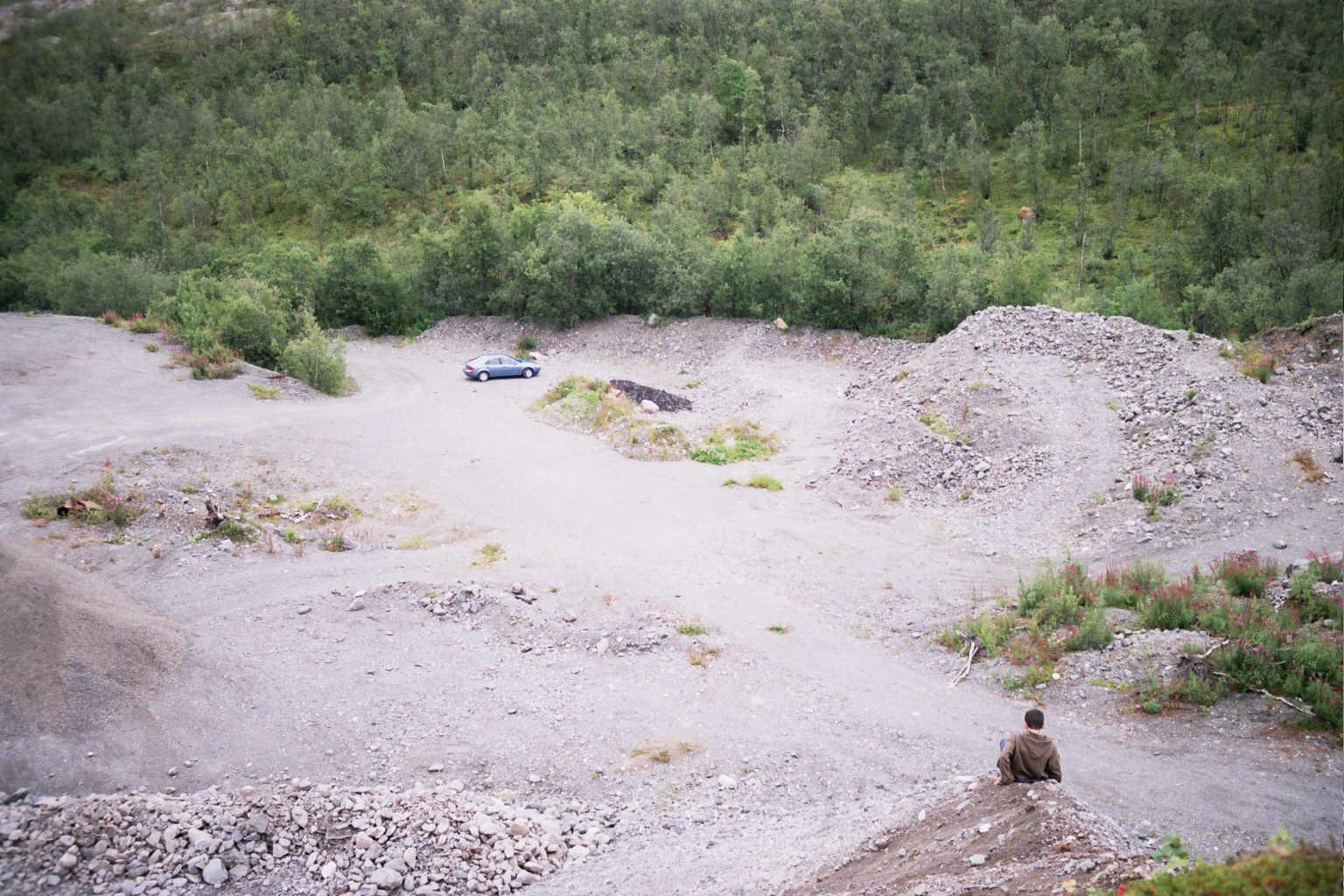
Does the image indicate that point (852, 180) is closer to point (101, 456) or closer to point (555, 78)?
point (555, 78)

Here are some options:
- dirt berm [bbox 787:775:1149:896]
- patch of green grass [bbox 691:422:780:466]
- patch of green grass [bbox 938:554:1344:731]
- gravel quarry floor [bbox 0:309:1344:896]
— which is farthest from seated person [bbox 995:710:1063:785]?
patch of green grass [bbox 691:422:780:466]

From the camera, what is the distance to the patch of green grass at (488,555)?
742 inches

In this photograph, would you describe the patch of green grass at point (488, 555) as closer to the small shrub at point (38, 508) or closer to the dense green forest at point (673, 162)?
the small shrub at point (38, 508)

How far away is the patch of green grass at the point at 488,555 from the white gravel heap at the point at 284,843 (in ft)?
26.4

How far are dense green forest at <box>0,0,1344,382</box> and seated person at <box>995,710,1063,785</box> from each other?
30.3m

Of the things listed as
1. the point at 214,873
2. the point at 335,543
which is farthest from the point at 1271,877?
the point at 335,543

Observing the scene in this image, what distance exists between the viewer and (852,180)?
65.1 metres

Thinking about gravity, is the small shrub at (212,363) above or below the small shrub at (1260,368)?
below

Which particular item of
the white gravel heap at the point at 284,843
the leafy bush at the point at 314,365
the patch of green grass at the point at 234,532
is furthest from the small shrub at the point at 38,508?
the leafy bush at the point at 314,365

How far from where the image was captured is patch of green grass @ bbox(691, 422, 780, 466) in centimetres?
2705

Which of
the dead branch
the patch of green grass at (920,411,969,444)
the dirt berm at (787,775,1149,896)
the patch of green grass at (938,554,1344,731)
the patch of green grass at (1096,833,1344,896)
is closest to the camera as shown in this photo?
the patch of green grass at (1096,833,1344,896)

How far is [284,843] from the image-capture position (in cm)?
1012

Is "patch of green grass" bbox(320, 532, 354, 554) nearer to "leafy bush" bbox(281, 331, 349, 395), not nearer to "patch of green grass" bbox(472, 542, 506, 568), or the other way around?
"patch of green grass" bbox(472, 542, 506, 568)

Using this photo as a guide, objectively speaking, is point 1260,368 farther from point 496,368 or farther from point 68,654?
point 68,654
